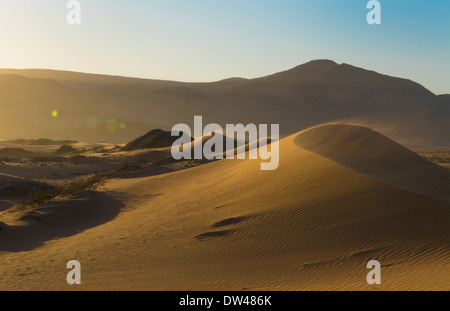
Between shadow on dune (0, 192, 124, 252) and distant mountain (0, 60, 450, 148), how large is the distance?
51.5 metres

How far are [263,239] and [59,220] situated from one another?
22.5ft

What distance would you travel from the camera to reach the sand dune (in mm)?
7141

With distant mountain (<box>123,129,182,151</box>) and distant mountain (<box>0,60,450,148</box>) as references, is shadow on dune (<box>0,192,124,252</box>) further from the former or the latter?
distant mountain (<box>0,60,450,148</box>)

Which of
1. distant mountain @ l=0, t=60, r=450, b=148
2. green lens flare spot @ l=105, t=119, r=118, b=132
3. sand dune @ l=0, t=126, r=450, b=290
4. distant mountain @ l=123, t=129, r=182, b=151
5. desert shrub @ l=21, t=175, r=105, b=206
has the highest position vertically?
distant mountain @ l=0, t=60, r=450, b=148

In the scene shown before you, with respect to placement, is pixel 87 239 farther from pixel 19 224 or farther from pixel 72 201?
pixel 72 201

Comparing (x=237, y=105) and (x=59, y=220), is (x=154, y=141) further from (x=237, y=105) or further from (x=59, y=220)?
(x=237, y=105)

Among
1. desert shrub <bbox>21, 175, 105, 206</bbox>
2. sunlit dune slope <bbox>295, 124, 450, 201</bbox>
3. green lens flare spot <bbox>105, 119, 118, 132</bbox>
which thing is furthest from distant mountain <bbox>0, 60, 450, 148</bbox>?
sunlit dune slope <bbox>295, 124, 450, 201</bbox>

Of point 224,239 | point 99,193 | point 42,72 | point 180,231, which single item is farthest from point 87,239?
point 42,72

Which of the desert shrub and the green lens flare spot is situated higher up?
the green lens flare spot

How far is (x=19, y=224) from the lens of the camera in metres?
11.7

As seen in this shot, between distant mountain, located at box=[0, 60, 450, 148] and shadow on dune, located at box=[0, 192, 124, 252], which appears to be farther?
distant mountain, located at box=[0, 60, 450, 148]

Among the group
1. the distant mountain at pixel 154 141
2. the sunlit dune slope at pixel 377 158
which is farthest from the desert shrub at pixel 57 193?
the distant mountain at pixel 154 141

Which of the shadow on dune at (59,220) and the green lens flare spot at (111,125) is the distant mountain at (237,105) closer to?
the green lens flare spot at (111,125)

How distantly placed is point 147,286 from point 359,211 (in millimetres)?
5430
